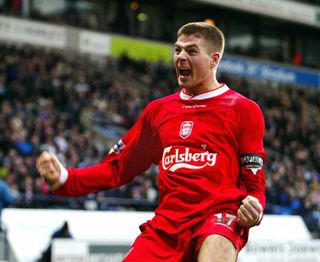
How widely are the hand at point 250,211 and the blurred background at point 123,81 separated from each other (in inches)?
217

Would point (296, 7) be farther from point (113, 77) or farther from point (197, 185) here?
point (197, 185)

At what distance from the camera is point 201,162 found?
4441 millimetres

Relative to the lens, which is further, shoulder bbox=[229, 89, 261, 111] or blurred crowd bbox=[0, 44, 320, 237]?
blurred crowd bbox=[0, 44, 320, 237]

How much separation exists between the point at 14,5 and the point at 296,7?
12.6 meters

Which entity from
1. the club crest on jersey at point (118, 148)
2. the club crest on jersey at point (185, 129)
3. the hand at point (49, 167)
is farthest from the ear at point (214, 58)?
the hand at point (49, 167)

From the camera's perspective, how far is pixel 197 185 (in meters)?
4.39

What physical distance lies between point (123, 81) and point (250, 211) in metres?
22.7

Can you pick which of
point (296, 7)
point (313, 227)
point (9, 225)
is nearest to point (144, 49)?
point (296, 7)

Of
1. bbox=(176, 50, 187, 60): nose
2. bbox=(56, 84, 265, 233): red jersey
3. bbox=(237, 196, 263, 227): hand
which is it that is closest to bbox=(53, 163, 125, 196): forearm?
bbox=(56, 84, 265, 233): red jersey

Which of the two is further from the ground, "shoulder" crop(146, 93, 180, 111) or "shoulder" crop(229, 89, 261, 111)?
"shoulder" crop(229, 89, 261, 111)

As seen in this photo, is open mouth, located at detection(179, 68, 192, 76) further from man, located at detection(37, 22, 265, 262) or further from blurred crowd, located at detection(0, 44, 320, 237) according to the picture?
blurred crowd, located at detection(0, 44, 320, 237)

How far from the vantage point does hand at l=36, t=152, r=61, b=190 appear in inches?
172

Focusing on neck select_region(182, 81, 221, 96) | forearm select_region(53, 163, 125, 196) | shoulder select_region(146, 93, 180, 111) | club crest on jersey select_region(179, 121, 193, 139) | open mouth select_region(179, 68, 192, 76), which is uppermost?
open mouth select_region(179, 68, 192, 76)

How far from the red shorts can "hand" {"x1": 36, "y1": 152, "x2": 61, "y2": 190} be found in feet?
1.97
